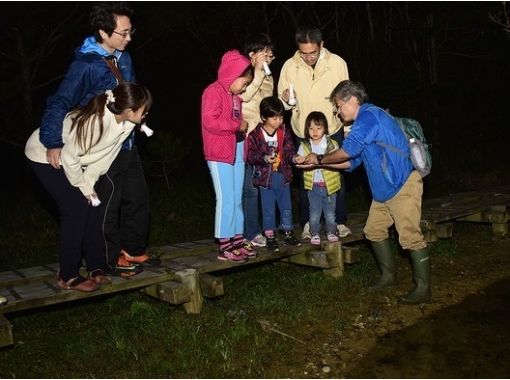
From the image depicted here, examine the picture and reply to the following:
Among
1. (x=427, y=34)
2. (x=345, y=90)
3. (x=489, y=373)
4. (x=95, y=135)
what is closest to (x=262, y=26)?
(x=427, y=34)

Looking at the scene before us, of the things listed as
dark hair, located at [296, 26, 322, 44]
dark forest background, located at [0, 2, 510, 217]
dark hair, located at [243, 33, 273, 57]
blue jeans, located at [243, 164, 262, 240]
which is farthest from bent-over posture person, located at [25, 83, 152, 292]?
dark forest background, located at [0, 2, 510, 217]

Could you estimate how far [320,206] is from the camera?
603cm

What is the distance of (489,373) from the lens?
385 cm

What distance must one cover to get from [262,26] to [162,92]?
19.9 ft

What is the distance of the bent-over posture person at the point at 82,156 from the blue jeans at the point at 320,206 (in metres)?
2.31

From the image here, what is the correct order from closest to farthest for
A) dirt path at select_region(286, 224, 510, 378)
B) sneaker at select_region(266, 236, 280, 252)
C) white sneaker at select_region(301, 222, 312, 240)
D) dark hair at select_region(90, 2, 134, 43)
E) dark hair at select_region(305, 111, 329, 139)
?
1. dirt path at select_region(286, 224, 510, 378)
2. dark hair at select_region(90, 2, 134, 43)
3. sneaker at select_region(266, 236, 280, 252)
4. dark hair at select_region(305, 111, 329, 139)
5. white sneaker at select_region(301, 222, 312, 240)

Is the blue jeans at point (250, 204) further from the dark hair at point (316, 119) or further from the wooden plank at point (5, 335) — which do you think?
the wooden plank at point (5, 335)

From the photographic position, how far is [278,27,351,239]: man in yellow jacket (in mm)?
5730

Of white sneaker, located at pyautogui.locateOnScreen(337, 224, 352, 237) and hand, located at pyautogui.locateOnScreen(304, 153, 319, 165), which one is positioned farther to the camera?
white sneaker, located at pyautogui.locateOnScreen(337, 224, 352, 237)

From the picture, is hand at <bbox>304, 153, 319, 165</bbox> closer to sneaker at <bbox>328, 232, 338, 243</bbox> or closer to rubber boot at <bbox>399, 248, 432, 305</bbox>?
sneaker at <bbox>328, 232, 338, 243</bbox>

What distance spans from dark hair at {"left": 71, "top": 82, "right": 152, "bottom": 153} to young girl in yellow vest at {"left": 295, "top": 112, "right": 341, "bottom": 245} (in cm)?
217

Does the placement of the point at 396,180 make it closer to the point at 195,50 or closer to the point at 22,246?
the point at 22,246

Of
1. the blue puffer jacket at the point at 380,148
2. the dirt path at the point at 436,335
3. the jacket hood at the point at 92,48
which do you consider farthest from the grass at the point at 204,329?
the jacket hood at the point at 92,48

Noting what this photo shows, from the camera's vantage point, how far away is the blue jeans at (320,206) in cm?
599
